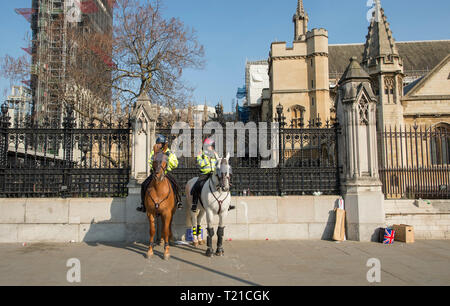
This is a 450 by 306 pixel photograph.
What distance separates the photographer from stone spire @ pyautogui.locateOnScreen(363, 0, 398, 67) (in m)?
25.3

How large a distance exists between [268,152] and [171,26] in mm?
10318

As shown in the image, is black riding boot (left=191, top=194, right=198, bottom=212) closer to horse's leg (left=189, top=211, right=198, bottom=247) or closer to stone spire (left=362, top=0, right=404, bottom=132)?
horse's leg (left=189, top=211, right=198, bottom=247)

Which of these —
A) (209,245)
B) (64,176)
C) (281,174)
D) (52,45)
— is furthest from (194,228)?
(52,45)

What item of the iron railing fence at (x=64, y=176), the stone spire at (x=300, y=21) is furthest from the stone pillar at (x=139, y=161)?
the stone spire at (x=300, y=21)

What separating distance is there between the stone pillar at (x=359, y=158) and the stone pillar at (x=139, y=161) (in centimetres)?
620

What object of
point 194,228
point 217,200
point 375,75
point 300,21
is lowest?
point 194,228

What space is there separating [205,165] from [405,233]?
20.5 feet

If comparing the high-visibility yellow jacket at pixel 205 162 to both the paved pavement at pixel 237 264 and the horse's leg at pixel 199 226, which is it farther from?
the paved pavement at pixel 237 264

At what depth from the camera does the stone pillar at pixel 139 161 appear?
29.8 feet

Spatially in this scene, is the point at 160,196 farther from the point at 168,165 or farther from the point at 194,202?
the point at 194,202

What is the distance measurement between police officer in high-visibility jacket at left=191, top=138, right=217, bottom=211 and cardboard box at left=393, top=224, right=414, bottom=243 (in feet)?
19.7

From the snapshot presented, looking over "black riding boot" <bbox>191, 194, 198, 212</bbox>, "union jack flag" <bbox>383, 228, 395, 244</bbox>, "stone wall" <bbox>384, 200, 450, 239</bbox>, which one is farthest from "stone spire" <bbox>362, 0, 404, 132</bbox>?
"black riding boot" <bbox>191, 194, 198, 212</bbox>

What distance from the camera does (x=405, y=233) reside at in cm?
885
